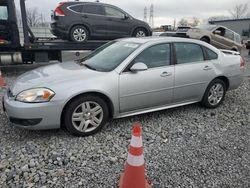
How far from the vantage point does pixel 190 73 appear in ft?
14.6

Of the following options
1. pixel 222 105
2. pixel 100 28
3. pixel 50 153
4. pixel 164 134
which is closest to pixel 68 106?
pixel 50 153

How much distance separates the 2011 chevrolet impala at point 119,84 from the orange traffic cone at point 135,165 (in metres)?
1.37

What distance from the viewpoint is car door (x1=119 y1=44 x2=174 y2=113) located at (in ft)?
12.6

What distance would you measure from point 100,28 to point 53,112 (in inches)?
235

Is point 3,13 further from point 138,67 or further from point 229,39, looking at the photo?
point 229,39

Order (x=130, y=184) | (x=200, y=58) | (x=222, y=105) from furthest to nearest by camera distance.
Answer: (x=222, y=105), (x=200, y=58), (x=130, y=184)

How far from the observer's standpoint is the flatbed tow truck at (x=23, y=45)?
7246 mm

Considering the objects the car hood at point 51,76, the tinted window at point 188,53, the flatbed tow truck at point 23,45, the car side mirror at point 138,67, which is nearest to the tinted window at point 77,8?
A: the flatbed tow truck at point 23,45

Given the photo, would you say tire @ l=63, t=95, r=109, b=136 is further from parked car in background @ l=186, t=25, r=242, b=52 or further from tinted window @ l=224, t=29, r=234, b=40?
tinted window @ l=224, t=29, r=234, b=40

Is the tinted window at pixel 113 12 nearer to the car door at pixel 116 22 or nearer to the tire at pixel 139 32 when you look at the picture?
the car door at pixel 116 22

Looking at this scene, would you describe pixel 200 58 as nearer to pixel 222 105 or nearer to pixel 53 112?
pixel 222 105

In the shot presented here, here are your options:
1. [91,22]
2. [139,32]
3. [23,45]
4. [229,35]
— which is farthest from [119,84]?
[229,35]

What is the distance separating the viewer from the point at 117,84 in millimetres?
3715

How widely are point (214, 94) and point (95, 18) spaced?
5311 millimetres
